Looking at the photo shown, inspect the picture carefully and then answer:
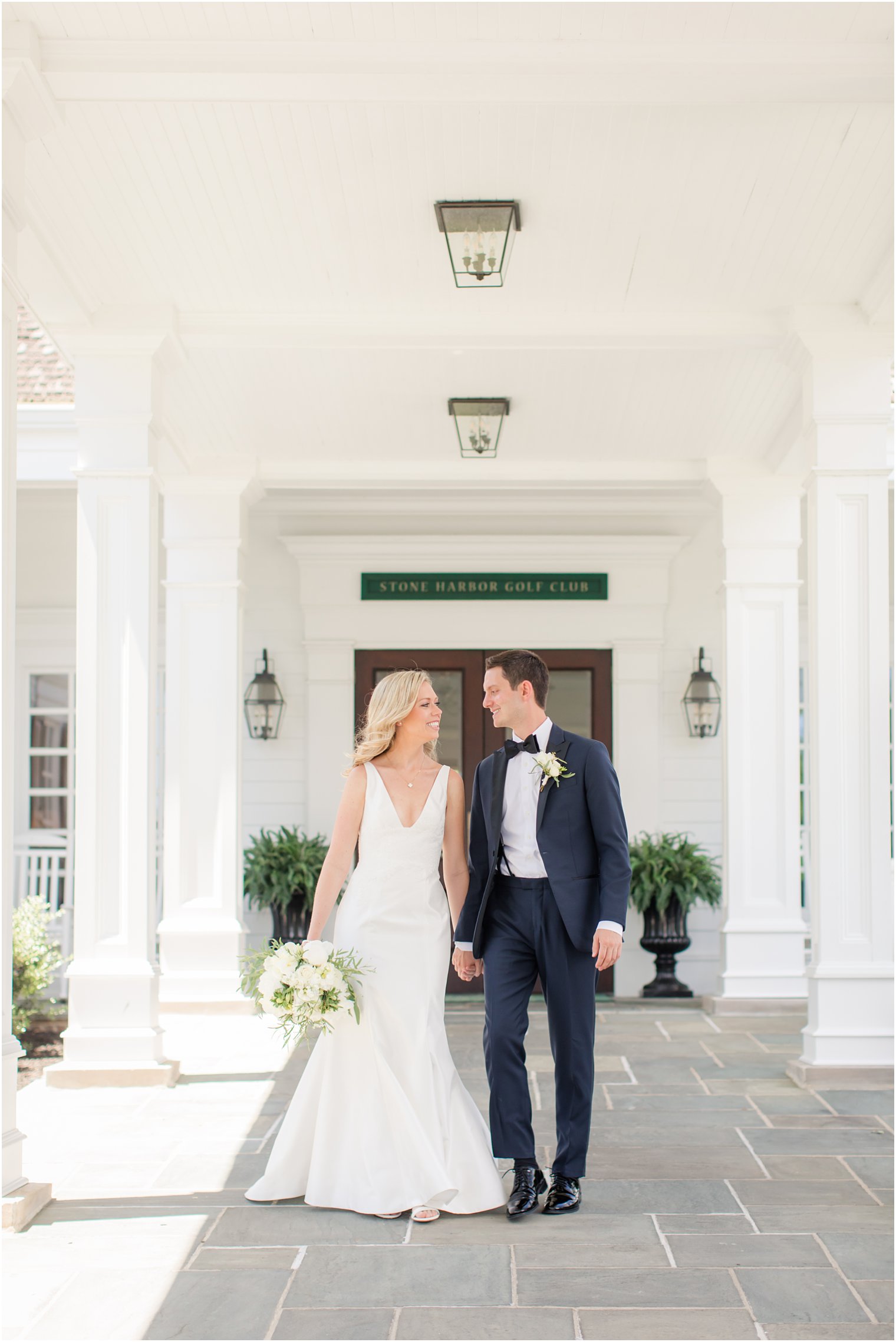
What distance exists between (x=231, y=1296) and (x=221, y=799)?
4.72m

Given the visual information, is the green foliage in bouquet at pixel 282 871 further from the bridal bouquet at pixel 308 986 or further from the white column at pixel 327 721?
the bridal bouquet at pixel 308 986

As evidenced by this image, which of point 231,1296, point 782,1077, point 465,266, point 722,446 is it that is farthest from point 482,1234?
point 722,446

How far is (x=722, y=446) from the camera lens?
24.8 feet

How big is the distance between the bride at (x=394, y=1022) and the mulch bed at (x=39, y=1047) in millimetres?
3129

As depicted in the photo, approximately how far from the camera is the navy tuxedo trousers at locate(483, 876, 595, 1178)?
365 cm

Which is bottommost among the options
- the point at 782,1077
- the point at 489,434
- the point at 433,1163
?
the point at 782,1077


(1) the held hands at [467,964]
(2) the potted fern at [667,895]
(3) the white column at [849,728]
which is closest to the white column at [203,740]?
→ (2) the potted fern at [667,895]

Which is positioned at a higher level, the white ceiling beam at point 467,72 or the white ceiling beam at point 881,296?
the white ceiling beam at point 467,72

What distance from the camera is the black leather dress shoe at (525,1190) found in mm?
3576

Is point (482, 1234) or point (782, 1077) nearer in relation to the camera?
point (482, 1234)

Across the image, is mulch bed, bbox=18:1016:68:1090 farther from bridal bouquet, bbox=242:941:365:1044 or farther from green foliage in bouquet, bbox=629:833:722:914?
green foliage in bouquet, bbox=629:833:722:914

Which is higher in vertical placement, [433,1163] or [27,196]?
[27,196]

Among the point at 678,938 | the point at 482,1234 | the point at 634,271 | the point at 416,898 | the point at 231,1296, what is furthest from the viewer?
the point at 678,938

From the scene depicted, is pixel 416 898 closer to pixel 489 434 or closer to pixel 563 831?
pixel 563 831
